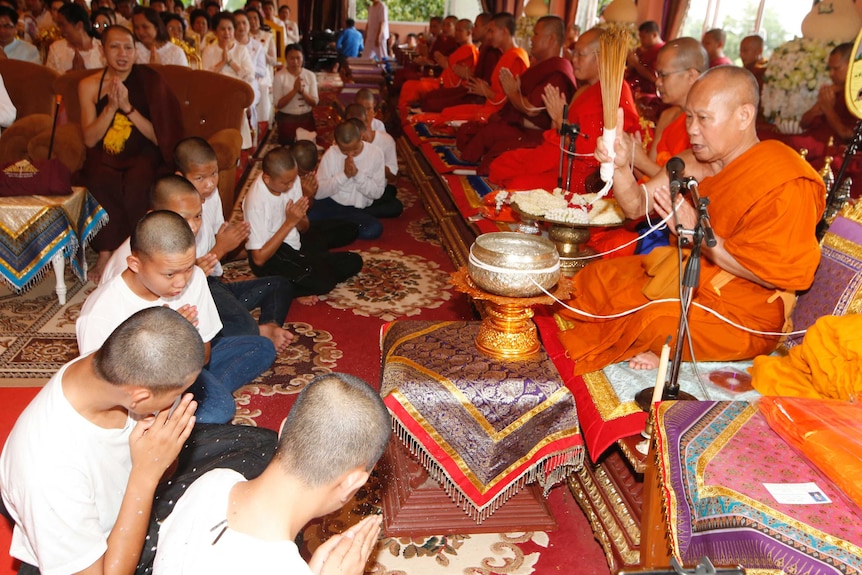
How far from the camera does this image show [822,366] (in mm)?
2324

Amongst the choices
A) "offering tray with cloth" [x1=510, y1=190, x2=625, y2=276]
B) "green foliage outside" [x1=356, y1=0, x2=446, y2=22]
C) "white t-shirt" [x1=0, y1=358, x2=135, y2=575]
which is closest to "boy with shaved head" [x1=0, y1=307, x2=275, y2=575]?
"white t-shirt" [x1=0, y1=358, x2=135, y2=575]

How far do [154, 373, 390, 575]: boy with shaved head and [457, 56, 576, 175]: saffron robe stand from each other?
488cm

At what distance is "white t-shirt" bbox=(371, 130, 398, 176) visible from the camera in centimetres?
617

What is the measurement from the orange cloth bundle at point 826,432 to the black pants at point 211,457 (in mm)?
1493

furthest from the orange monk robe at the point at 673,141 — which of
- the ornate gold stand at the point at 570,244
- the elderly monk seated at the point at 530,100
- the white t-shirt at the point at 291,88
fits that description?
the white t-shirt at the point at 291,88

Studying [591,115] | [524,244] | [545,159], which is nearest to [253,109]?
[545,159]

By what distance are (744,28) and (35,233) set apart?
902cm

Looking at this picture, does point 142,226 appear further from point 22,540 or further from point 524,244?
point 524,244

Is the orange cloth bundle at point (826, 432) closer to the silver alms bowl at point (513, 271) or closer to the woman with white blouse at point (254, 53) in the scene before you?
the silver alms bowl at point (513, 271)

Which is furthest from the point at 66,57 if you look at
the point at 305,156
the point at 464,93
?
the point at 464,93

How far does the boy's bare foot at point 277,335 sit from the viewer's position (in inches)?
149

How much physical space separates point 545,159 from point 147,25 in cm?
408

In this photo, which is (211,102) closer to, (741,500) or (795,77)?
(795,77)

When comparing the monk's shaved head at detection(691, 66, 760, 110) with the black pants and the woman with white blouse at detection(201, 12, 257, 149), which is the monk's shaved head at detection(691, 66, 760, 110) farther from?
the woman with white blouse at detection(201, 12, 257, 149)
